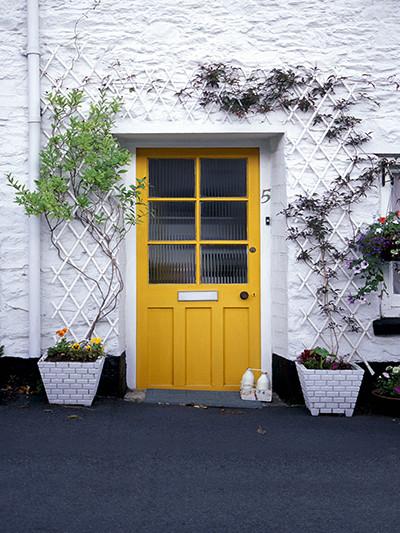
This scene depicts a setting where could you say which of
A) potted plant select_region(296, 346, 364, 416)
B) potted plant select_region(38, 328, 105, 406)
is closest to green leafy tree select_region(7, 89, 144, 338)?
potted plant select_region(38, 328, 105, 406)

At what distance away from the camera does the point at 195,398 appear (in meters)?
5.60

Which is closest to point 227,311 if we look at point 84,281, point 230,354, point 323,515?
point 230,354

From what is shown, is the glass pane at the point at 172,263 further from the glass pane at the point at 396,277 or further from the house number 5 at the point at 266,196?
the glass pane at the point at 396,277

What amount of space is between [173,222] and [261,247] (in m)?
0.82

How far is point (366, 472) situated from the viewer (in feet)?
13.1

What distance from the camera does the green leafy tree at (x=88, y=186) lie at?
5285 mm

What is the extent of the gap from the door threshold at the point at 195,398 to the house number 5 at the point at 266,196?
173cm

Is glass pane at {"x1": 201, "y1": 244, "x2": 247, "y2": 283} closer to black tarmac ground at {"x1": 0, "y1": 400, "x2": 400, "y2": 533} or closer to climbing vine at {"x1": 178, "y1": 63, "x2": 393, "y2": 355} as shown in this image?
climbing vine at {"x1": 178, "y1": 63, "x2": 393, "y2": 355}

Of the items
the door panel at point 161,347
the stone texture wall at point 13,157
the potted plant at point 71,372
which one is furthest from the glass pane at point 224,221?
the stone texture wall at point 13,157

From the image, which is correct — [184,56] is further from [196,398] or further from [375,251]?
[196,398]

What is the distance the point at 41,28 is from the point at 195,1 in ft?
4.36

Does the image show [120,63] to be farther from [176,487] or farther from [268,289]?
[176,487]

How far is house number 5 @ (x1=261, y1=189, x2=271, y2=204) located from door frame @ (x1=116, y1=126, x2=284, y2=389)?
0.07ft

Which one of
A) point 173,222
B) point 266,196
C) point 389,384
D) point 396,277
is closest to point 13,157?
point 173,222
